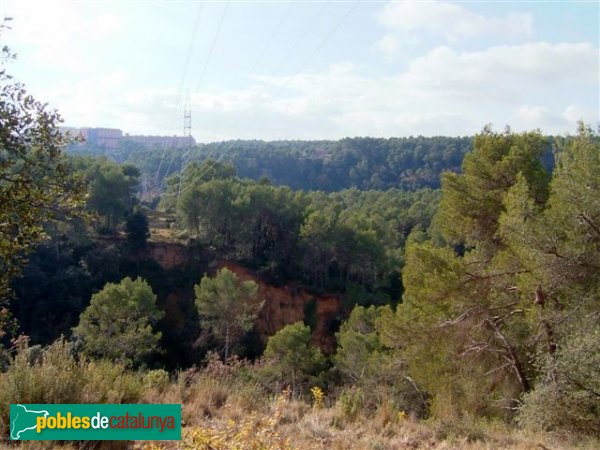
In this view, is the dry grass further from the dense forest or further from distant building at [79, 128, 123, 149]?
distant building at [79, 128, 123, 149]

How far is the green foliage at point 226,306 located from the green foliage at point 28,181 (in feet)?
60.5

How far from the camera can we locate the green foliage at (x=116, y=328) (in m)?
17.1

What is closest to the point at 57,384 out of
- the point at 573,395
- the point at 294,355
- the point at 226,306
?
the point at 573,395

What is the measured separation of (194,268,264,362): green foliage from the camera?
2177 cm

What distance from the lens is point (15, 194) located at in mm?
3141

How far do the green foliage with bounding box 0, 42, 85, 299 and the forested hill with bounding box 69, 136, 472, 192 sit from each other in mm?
64471

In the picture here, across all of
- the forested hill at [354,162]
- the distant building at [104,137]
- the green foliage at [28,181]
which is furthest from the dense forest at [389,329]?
the distant building at [104,137]

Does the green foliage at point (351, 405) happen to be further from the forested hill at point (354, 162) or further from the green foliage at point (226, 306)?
the forested hill at point (354, 162)

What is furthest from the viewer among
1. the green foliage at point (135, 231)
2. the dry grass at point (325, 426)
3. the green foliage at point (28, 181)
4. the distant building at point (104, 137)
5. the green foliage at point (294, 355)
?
the distant building at point (104, 137)

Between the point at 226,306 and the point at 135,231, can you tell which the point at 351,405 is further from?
the point at 135,231

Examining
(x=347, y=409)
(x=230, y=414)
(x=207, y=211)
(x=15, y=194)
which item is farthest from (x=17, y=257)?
(x=207, y=211)

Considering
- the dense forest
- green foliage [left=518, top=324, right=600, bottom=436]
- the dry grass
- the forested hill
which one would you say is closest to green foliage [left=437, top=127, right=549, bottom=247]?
the dense forest

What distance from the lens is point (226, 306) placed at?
71.4ft

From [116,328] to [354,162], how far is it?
62780 millimetres
